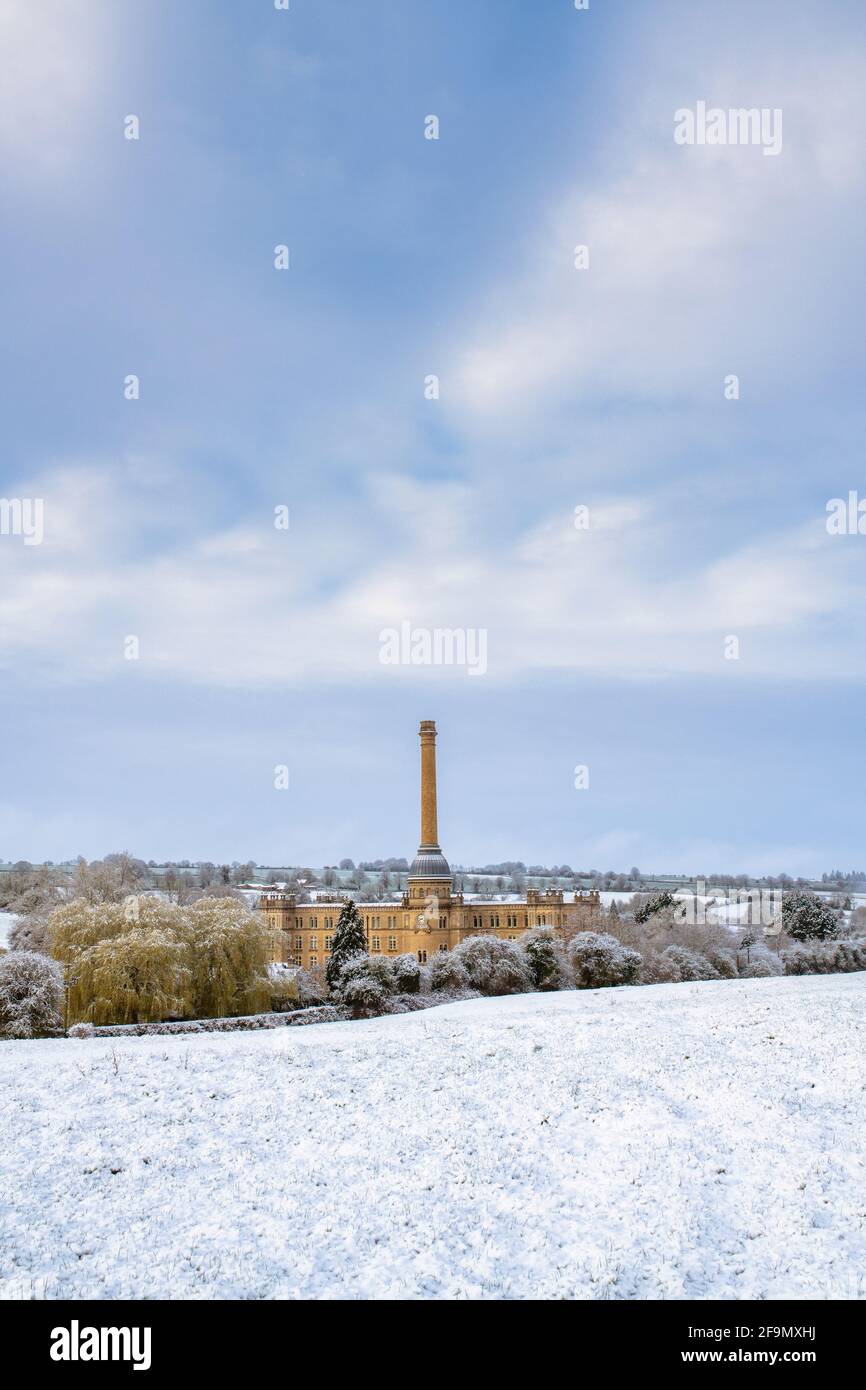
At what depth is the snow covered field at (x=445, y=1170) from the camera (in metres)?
11.3

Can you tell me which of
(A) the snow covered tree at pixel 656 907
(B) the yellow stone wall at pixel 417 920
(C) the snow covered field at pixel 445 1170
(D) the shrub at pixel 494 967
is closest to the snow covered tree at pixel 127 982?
(C) the snow covered field at pixel 445 1170

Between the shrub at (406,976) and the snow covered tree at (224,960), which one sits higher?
the snow covered tree at (224,960)

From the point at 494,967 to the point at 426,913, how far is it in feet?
140

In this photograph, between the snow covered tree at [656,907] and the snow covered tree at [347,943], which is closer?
the snow covered tree at [347,943]

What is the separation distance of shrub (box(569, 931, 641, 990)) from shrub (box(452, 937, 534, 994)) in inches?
171

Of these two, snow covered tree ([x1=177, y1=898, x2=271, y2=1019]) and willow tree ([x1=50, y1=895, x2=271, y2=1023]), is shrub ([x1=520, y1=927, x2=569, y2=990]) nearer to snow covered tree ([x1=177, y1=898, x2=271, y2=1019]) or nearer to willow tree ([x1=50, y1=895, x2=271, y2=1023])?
willow tree ([x1=50, y1=895, x2=271, y2=1023])

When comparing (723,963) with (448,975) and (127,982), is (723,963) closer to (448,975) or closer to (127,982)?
(448,975)

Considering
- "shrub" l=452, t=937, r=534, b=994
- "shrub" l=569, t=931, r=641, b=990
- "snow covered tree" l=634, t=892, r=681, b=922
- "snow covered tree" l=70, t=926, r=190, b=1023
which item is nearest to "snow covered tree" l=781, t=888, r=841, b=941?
"snow covered tree" l=634, t=892, r=681, b=922

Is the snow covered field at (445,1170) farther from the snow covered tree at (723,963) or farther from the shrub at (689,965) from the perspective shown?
the snow covered tree at (723,963)

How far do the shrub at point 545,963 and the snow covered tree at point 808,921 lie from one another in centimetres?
3790

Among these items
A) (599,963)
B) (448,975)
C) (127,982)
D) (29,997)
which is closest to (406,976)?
(448,975)

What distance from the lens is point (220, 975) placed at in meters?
42.5

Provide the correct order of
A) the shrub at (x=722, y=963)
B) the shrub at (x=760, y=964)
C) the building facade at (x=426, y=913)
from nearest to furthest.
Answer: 1. the shrub at (x=722, y=963)
2. the shrub at (x=760, y=964)
3. the building facade at (x=426, y=913)
